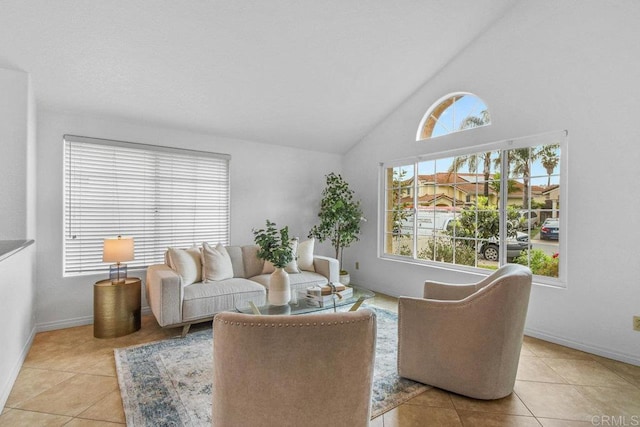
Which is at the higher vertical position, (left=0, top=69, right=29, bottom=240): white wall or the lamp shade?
(left=0, top=69, right=29, bottom=240): white wall

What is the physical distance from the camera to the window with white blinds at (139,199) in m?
3.39

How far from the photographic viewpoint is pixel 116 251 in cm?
304

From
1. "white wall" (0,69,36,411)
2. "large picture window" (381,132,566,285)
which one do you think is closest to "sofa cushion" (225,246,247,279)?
"white wall" (0,69,36,411)

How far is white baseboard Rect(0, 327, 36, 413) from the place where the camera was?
1.95 metres

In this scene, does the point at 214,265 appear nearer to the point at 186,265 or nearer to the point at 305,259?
the point at 186,265

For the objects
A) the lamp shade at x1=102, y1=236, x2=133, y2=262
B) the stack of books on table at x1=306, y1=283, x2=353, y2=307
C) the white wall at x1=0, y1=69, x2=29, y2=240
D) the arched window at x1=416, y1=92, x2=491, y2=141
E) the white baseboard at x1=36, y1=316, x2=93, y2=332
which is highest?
the arched window at x1=416, y1=92, x2=491, y2=141

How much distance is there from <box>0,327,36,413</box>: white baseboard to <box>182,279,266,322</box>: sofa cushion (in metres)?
1.14

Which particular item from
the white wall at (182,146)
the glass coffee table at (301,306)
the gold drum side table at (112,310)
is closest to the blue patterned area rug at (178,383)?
the gold drum side table at (112,310)

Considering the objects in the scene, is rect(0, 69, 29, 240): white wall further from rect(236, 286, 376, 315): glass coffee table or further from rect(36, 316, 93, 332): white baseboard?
rect(236, 286, 376, 315): glass coffee table

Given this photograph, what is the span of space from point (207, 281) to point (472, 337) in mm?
2549

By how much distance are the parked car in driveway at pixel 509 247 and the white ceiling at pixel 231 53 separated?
2.17m

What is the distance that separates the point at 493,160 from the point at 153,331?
13.2 ft

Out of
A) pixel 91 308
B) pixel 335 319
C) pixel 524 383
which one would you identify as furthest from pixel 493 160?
pixel 91 308

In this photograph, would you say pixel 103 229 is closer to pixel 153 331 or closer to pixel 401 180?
pixel 153 331
